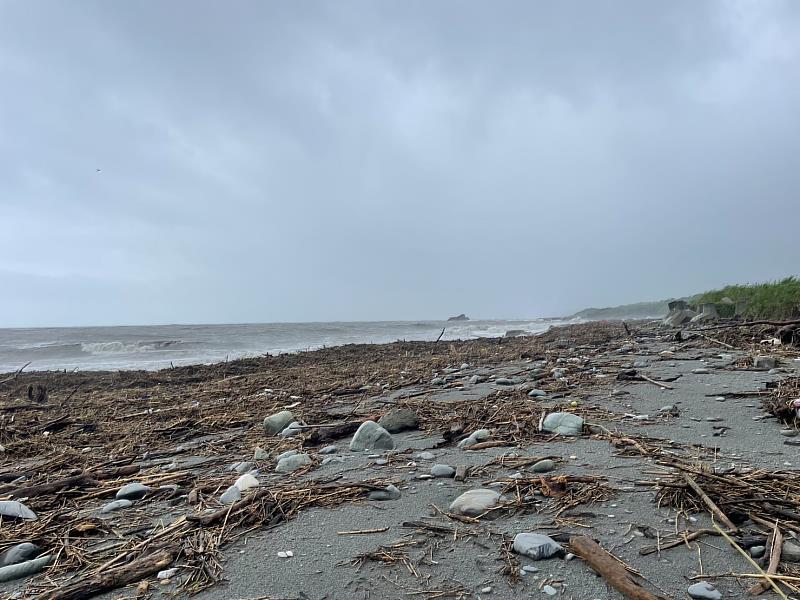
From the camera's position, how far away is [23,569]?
1.81 meters

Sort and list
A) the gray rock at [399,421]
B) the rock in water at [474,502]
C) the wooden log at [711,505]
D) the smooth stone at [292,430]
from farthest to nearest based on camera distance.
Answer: the smooth stone at [292,430] < the gray rock at [399,421] < the rock in water at [474,502] < the wooden log at [711,505]

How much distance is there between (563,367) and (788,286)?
975cm

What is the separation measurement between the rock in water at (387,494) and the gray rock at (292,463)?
757 mm

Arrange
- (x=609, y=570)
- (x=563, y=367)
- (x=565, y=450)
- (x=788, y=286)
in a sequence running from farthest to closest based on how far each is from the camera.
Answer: (x=788, y=286), (x=563, y=367), (x=565, y=450), (x=609, y=570)

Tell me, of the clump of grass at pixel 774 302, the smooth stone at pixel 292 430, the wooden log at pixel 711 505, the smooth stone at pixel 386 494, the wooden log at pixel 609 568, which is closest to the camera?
the wooden log at pixel 609 568

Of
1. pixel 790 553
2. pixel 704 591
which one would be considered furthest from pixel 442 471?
pixel 790 553

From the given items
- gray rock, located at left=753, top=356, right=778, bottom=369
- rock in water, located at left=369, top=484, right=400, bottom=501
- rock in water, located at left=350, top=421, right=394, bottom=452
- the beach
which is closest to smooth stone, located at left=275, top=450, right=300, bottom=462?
the beach

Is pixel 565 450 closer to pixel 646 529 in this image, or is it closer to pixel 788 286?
pixel 646 529

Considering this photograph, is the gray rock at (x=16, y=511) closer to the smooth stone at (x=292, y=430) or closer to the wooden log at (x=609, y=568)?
the smooth stone at (x=292, y=430)

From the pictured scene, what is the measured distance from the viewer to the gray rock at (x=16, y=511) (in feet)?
7.72

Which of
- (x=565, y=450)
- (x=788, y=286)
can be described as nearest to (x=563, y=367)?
(x=565, y=450)

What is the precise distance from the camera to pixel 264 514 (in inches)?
84.0

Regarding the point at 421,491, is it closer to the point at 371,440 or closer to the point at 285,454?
the point at 371,440

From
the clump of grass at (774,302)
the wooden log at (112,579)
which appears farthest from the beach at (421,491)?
the clump of grass at (774,302)
